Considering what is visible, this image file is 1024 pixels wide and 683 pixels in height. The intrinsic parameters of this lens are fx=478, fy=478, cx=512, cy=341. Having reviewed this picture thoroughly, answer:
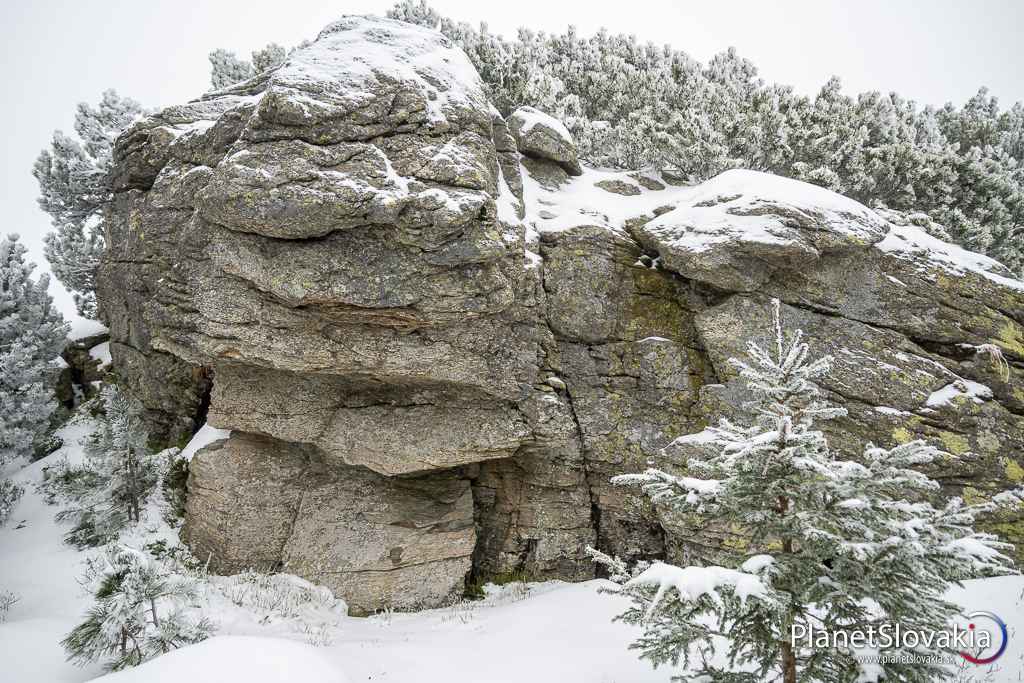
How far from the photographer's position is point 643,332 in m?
12.7

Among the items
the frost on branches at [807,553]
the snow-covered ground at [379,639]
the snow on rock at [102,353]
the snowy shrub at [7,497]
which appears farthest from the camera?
the snow on rock at [102,353]

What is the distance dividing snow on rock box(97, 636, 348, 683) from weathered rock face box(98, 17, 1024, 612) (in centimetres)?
459

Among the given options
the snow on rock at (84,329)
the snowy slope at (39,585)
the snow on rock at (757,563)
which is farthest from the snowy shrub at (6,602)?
the snow on rock at (757,563)

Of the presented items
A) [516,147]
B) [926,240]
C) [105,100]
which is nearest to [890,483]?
[926,240]

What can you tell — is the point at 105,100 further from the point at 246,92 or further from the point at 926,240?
the point at 926,240

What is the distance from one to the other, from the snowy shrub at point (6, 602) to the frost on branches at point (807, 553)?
12.0 m

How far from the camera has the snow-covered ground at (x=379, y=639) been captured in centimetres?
624

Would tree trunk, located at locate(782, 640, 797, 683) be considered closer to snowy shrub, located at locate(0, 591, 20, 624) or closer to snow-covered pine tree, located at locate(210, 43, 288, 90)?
snowy shrub, located at locate(0, 591, 20, 624)

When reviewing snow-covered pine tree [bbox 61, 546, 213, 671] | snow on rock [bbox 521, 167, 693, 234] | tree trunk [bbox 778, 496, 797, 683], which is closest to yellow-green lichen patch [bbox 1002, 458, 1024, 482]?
tree trunk [bbox 778, 496, 797, 683]

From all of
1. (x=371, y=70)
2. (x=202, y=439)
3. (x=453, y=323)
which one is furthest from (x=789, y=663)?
(x=202, y=439)

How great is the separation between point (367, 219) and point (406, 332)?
2563mm

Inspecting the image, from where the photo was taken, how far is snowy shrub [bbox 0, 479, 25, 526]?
11820mm

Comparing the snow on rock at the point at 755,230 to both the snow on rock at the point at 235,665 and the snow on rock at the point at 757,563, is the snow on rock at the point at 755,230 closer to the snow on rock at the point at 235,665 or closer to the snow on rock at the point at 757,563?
the snow on rock at the point at 757,563

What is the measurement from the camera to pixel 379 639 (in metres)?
9.34
